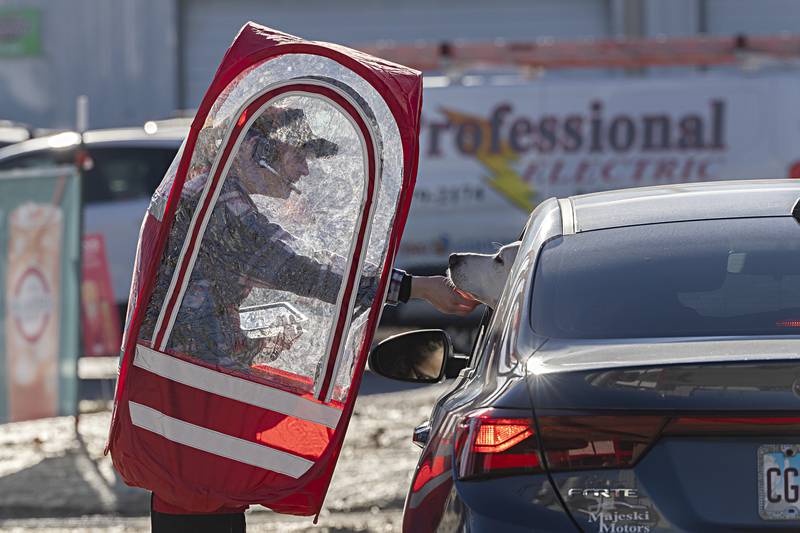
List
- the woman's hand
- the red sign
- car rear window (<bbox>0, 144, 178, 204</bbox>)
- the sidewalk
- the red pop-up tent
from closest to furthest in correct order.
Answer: the red pop-up tent < the woman's hand < the sidewalk < the red sign < car rear window (<bbox>0, 144, 178, 204</bbox>)

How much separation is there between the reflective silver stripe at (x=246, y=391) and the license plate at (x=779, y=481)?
1.48 metres

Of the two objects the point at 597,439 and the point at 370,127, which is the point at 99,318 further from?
the point at 597,439

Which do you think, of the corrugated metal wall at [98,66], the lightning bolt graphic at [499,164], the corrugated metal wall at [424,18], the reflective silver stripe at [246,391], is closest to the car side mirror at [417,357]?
the reflective silver stripe at [246,391]

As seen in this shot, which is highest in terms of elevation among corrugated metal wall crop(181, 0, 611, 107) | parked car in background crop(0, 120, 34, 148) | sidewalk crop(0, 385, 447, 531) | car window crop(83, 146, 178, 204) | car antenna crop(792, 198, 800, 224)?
car antenna crop(792, 198, 800, 224)

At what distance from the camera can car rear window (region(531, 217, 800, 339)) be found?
2945 millimetres

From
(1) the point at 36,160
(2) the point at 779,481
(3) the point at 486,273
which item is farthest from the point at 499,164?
(2) the point at 779,481

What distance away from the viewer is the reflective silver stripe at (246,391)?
12.4 ft

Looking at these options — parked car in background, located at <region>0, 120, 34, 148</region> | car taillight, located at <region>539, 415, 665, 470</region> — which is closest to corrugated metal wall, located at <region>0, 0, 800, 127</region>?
parked car in background, located at <region>0, 120, 34, 148</region>

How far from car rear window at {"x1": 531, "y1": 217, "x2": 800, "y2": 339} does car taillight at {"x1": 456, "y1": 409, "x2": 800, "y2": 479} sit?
12.6 inches

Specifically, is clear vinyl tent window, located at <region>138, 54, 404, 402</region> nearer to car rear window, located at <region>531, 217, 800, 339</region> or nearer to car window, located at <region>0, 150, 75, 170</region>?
car rear window, located at <region>531, 217, 800, 339</region>

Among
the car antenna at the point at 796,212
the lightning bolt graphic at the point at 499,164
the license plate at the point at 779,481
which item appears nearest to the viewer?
the license plate at the point at 779,481

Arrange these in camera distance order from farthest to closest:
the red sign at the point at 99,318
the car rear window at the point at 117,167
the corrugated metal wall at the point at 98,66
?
1. the corrugated metal wall at the point at 98,66
2. the car rear window at the point at 117,167
3. the red sign at the point at 99,318

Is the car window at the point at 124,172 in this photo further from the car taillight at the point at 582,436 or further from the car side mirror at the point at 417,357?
the car taillight at the point at 582,436

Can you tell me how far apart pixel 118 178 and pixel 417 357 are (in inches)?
304
